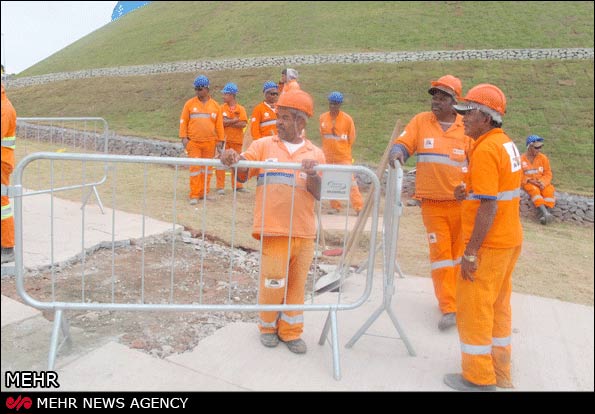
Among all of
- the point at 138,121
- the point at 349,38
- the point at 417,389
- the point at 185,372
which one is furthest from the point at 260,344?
the point at 349,38

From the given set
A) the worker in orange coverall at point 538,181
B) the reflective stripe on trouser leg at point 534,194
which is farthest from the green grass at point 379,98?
the reflective stripe on trouser leg at point 534,194

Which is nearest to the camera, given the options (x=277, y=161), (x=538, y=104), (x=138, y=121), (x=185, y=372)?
(x=185, y=372)

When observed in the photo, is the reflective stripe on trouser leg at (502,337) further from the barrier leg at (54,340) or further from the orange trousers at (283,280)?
the barrier leg at (54,340)

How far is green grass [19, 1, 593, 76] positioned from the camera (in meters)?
22.8

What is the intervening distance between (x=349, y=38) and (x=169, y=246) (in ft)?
65.4

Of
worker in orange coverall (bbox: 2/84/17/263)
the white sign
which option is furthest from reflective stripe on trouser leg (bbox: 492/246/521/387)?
worker in orange coverall (bbox: 2/84/17/263)

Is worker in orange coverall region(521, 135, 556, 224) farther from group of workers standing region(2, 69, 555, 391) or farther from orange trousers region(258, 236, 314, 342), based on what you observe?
orange trousers region(258, 236, 314, 342)

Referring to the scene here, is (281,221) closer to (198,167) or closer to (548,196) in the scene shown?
(198,167)

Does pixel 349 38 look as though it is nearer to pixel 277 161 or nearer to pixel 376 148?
pixel 376 148

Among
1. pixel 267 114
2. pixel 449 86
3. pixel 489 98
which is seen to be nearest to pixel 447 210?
pixel 449 86

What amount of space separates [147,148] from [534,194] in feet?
36.5

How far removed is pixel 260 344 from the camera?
357 centimetres

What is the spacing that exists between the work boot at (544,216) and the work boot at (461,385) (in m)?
7.55

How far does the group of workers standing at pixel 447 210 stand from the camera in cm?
300
